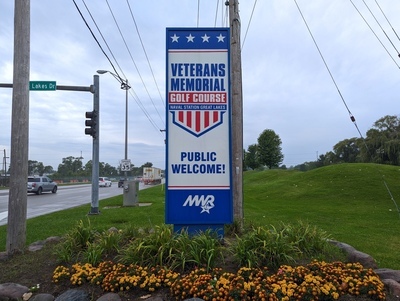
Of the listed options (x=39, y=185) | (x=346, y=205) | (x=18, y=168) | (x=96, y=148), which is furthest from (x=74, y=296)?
(x=39, y=185)

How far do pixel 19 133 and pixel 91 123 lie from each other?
7.95m

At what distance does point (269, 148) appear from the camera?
70188 mm

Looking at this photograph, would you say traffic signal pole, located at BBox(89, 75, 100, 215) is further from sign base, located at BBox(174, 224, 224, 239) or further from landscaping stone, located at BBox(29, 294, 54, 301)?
landscaping stone, located at BBox(29, 294, 54, 301)

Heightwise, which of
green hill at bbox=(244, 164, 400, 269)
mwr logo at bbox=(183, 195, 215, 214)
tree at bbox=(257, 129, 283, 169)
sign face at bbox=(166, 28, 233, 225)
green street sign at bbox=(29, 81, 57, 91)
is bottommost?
green hill at bbox=(244, 164, 400, 269)

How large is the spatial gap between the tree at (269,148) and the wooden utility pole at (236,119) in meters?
62.0

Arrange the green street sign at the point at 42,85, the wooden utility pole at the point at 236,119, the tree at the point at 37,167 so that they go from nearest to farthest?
the wooden utility pole at the point at 236,119, the green street sign at the point at 42,85, the tree at the point at 37,167

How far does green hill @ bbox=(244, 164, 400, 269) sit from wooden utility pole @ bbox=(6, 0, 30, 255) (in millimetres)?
4979

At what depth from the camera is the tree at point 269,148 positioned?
70.0 m

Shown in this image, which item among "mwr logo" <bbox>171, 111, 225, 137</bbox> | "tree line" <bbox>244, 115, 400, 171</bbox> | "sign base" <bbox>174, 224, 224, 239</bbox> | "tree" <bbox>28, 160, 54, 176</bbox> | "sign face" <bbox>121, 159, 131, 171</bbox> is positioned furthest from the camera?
"tree" <bbox>28, 160, 54, 176</bbox>

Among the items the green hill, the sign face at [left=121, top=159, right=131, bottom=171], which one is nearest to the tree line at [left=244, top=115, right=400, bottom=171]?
the green hill

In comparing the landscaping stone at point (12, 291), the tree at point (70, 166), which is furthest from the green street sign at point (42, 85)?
the tree at point (70, 166)

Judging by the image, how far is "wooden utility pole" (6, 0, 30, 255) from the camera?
248 inches

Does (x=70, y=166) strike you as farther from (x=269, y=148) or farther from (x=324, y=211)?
(x=324, y=211)

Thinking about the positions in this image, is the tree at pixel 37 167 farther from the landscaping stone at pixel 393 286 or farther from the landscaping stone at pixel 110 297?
the landscaping stone at pixel 393 286
